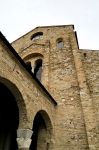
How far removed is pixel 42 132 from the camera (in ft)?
30.0

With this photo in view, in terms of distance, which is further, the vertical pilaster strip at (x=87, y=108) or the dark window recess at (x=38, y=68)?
the dark window recess at (x=38, y=68)

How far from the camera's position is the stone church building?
23.2 feet

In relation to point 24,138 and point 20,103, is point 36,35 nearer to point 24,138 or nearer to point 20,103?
point 20,103

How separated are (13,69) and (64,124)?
430cm

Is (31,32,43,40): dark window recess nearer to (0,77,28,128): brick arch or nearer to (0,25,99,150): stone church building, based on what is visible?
(0,25,99,150): stone church building

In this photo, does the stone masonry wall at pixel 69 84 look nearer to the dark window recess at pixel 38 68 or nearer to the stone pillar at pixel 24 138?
the dark window recess at pixel 38 68

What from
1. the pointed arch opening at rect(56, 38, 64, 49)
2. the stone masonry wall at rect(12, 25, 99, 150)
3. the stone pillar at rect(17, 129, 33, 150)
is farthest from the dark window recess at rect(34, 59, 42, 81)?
the stone pillar at rect(17, 129, 33, 150)

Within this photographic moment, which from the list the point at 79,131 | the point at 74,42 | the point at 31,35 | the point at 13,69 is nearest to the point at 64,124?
the point at 79,131

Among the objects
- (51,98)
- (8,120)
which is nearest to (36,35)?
(51,98)

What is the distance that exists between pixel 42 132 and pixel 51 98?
5.59 feet

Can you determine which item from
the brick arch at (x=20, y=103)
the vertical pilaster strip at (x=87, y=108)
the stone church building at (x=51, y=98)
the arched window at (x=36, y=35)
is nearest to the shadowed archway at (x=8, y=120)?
the stone church building at (x=51, y=98)

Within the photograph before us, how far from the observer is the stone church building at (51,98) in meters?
7.08

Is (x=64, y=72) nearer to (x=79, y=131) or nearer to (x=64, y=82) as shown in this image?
(x=64, y=82)

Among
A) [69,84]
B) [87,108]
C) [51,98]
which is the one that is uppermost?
[69,84]
